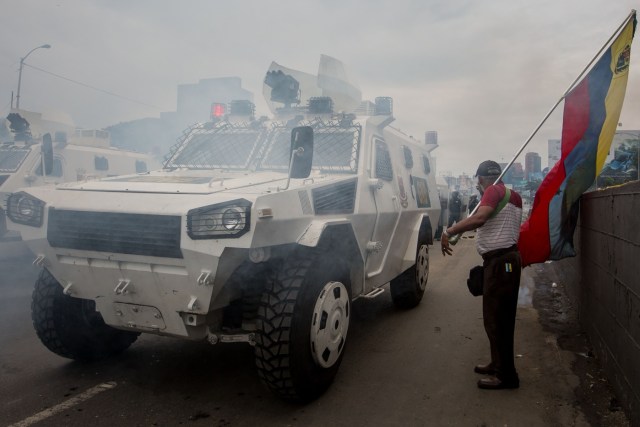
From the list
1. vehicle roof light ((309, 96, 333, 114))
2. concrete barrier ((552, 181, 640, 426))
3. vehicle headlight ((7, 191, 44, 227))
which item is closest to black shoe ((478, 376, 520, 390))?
concrete barrier ((552, 181, 640, 426))

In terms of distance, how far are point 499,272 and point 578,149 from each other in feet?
4.81

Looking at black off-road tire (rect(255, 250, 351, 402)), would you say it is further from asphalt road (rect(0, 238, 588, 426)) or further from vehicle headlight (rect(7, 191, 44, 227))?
vehicle headlight (rect(7, 191, 44, 227))

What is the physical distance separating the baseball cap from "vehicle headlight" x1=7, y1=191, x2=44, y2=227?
10.6 feet

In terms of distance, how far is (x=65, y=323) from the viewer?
393 cm

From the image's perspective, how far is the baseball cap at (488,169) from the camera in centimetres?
400

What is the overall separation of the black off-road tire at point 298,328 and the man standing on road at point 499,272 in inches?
42.9

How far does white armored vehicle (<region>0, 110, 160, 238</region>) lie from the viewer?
9.78 metres

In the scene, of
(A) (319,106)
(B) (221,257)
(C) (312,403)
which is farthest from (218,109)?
(C) (312,403)

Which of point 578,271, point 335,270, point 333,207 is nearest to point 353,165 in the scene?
point 333,207

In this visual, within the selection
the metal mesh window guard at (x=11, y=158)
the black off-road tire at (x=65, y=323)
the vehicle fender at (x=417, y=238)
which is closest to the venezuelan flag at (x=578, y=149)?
the vehicle fender at (x=417, y=238)

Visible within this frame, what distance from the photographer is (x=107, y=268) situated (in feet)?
10.7

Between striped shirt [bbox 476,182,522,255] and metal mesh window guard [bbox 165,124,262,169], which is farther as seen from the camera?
metal mesh window guard [bbox 165,124,262,169]

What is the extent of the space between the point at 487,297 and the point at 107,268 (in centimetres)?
271

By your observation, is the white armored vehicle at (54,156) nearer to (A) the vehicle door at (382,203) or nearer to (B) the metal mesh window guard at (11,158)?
(B) the metal mesh window guard at (11,158)
